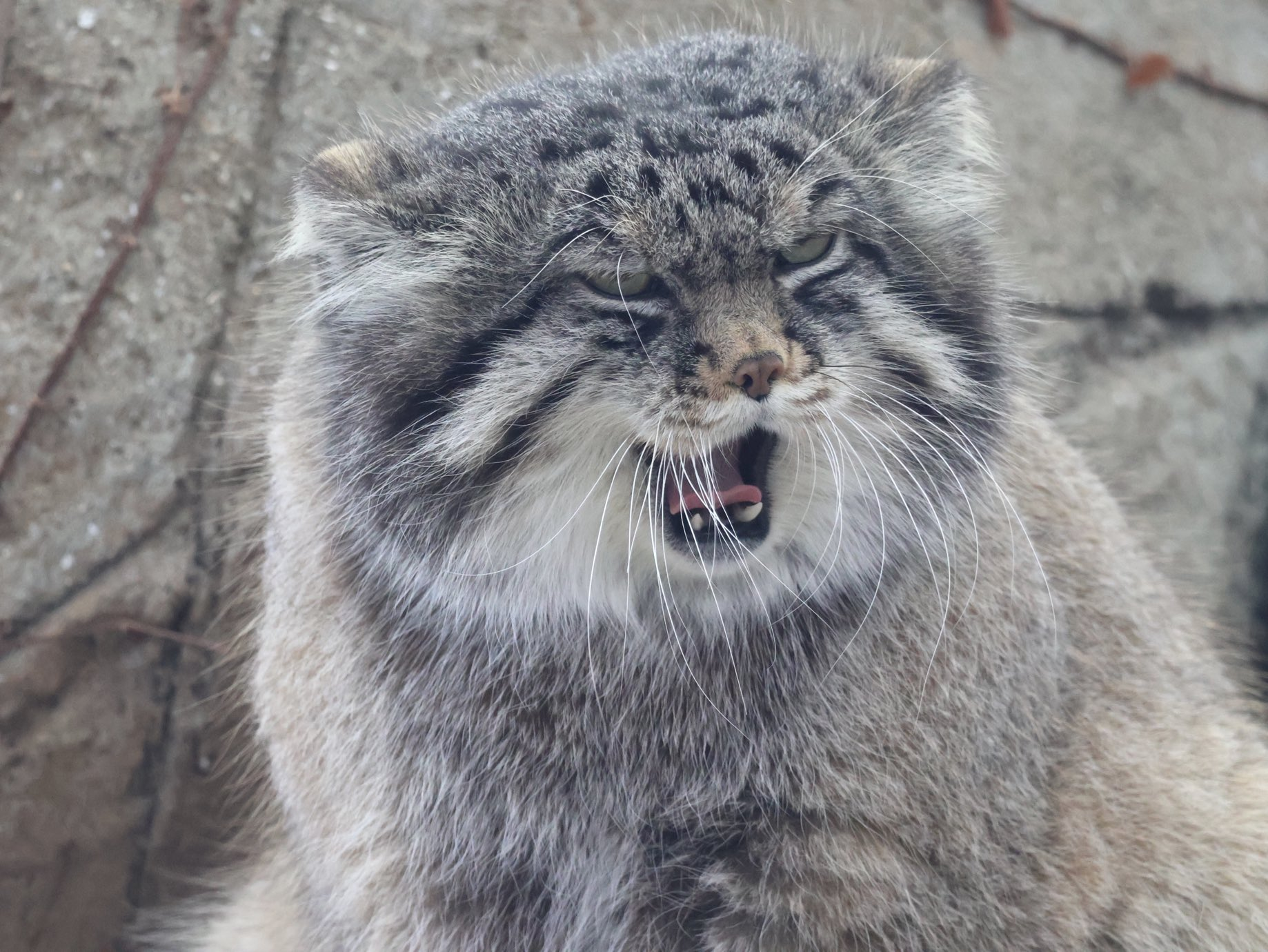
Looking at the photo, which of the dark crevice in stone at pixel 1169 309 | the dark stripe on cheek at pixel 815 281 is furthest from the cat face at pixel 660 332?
the dark crevice in stone at pixel 1169 309

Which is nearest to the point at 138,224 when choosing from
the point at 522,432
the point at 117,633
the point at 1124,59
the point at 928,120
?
the point at 117,633

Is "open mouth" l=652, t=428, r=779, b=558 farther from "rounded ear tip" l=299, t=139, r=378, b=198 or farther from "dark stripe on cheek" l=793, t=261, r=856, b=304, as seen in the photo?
"rounded ear tip" l=299, t=139, r=378, b=198

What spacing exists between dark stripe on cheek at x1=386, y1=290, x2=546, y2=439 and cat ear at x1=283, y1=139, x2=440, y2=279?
7.6 inches

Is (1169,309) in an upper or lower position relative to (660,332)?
lower

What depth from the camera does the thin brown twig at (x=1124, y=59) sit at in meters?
4.45

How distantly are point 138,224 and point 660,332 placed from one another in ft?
5.86

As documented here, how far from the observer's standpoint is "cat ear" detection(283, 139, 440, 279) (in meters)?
2.02

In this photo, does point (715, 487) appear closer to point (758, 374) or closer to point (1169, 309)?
point (758, 374)

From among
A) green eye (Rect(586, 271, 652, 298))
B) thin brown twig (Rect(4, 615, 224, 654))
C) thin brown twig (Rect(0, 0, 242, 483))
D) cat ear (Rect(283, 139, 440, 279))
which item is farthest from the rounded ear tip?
thin brown twig (Rect(4, 615, 224, 654))

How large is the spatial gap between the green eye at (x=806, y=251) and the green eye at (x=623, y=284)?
0.22 m

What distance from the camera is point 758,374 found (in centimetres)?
183

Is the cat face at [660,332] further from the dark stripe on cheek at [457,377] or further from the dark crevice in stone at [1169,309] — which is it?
the dark crevice in stone at [1169,309]

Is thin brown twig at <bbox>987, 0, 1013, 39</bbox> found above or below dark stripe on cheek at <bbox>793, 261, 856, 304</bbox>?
above

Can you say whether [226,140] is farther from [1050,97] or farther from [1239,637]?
[1239,637]
